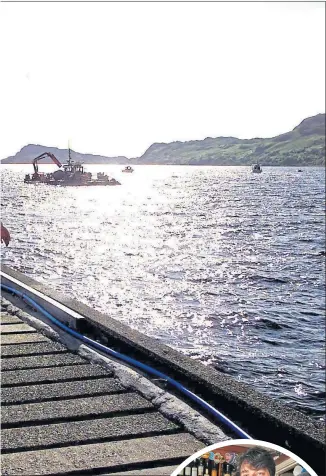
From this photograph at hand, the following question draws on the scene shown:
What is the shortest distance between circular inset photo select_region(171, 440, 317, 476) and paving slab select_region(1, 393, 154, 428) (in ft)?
2.58

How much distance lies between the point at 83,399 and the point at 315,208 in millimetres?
10523

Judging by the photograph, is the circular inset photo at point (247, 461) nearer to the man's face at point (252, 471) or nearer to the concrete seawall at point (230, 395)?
the man's face at point (252, 471)

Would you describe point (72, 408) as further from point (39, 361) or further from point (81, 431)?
point (39, 361)

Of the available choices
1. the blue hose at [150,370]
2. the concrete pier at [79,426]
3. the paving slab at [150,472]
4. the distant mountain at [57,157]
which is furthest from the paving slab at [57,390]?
the distant mountain at [57,157]

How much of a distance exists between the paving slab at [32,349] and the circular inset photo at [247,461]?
141 centimetres

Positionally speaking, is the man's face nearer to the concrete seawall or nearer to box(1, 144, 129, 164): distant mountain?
the concrete seawall

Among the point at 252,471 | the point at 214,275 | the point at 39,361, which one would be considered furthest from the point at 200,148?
the point at 214,275

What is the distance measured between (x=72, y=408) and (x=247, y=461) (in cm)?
90

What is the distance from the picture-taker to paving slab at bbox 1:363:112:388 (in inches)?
83.8

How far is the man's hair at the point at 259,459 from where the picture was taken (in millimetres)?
1130

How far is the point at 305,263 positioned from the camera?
1120 centimetres

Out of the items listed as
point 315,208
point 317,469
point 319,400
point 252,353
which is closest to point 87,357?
point 317,469

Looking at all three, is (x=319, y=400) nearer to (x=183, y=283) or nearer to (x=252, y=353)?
(x=252, y=353)

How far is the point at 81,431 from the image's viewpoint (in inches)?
70.0
